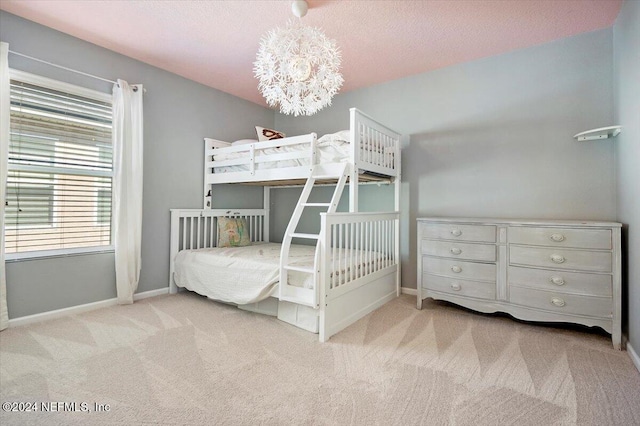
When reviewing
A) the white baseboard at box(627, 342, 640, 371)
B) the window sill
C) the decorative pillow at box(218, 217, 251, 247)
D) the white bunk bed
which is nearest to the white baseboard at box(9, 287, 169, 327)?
the white bunk bed

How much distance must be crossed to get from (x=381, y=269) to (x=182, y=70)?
300 cm

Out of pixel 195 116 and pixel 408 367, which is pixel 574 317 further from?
pixel 195 116

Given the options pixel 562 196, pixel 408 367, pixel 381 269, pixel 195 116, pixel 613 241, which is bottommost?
pixel 408 367

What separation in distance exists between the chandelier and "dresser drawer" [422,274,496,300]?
184 cm

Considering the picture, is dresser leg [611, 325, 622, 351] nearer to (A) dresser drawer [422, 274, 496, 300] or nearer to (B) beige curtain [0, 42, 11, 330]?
(A) dresser drawer [422, 274, 496, 300]

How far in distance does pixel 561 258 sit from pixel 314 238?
1825mm

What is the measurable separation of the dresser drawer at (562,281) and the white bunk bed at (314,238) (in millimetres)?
1152

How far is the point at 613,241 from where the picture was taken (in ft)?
6.96

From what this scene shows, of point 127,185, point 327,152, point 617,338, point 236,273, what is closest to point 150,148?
point 127,185

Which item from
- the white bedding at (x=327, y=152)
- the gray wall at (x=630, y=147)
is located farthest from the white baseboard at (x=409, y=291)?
the gray wall at (x=630, y=147)

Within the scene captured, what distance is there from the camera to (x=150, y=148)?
325 cm

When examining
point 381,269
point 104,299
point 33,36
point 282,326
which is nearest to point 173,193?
point 104,299

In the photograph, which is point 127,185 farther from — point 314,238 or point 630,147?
point 630,147

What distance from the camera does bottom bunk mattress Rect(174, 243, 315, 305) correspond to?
8.28 ft
